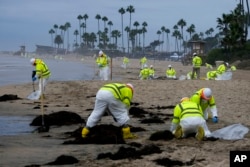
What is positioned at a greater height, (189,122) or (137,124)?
(189,122)

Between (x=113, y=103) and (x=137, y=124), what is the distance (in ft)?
12.4

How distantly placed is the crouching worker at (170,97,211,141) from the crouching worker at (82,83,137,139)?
1.12 m

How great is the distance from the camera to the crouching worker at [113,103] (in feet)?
38.7

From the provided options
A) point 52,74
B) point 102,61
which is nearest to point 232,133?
point 102,61

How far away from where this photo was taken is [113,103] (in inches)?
465

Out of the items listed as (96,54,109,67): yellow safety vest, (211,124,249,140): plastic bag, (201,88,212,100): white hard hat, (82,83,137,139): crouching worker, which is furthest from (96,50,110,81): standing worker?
(211,124,249,140): plastic bag

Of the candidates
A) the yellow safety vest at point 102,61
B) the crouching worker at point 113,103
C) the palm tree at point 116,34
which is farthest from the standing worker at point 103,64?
the palm tree at point 116,34

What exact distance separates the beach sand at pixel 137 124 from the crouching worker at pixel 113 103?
0.56 m

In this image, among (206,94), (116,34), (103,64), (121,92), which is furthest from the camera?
(116,34)

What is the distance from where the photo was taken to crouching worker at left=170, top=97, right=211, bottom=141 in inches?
454

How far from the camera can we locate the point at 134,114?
17.9 meters

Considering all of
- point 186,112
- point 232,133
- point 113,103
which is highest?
point 113,103

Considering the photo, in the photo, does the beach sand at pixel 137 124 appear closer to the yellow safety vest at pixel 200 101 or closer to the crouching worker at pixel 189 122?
the crouching worker at pixel 189 122

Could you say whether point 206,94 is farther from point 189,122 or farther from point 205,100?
point 189,122
